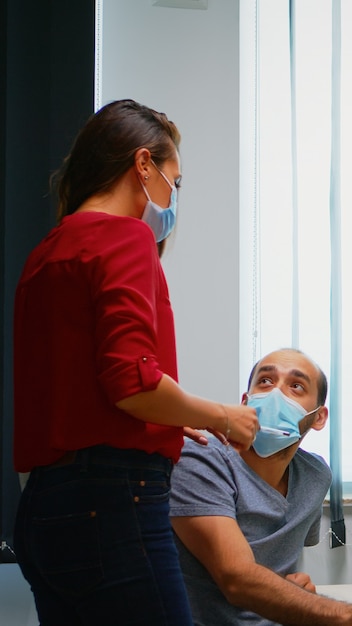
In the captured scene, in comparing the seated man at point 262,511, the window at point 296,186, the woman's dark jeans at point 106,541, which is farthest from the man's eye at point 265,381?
the woman's dark jeans at point 106,541

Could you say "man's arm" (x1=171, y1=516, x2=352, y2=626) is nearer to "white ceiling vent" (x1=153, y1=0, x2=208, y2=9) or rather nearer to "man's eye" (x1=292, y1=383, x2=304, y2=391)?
"man's eye" (x1=292, y1=383, x2=304, y2=391)

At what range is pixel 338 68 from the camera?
8.91 ft

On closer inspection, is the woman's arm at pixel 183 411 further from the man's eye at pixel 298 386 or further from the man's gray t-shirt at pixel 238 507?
the man's eye at pixel 298 386

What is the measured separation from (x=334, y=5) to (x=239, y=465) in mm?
1671

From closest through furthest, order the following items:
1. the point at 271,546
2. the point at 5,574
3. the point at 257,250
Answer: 1. the point at 271,546
2. the point at 5,574
3. the point at 257,250

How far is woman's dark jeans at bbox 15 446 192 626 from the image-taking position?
→ 104 cm

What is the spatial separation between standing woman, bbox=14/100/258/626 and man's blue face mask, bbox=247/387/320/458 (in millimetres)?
657

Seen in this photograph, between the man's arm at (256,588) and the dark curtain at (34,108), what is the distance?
101 centimetres

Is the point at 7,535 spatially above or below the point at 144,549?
below

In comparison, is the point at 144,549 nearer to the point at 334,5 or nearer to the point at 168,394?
the point at 168,394

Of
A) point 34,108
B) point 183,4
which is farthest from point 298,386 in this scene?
point 183,4

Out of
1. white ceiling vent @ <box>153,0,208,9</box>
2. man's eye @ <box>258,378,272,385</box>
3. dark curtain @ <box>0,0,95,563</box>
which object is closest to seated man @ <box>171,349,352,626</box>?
man's eye @ <box>258,378,272,385</box>

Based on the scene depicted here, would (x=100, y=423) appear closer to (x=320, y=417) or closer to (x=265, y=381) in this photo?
(x=265, y=381)

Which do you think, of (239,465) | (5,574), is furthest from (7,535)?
(239,465)
